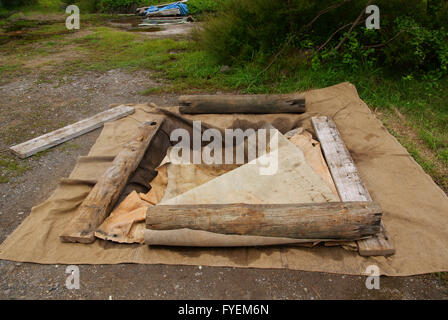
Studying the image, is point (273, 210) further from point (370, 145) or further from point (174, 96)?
point (174, 96)

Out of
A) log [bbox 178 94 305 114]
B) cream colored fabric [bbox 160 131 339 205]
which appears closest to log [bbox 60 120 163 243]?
cream colored fabric [bbox 160 131 339 205]

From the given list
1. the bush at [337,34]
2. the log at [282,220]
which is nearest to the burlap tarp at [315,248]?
the log at [282,220]

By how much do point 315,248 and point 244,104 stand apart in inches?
84.8

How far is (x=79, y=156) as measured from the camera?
317 cm

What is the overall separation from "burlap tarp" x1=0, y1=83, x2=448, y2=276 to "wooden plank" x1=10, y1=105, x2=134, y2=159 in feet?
1.73

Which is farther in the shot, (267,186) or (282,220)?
(267,186)

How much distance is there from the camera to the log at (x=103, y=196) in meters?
2.12

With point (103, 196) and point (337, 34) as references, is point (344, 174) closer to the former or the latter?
point (103, 196)

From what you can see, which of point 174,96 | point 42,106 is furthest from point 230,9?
point 42,106

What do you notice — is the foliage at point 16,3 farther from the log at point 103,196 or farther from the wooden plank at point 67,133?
the log at point 103,196

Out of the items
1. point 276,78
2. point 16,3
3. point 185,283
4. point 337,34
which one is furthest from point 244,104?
point 16,3

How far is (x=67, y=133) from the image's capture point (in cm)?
359

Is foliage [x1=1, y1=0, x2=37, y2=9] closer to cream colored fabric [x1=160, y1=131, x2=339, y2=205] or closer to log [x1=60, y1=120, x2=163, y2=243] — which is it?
log [x1=60, y1=120, x2=163, y2=243]
